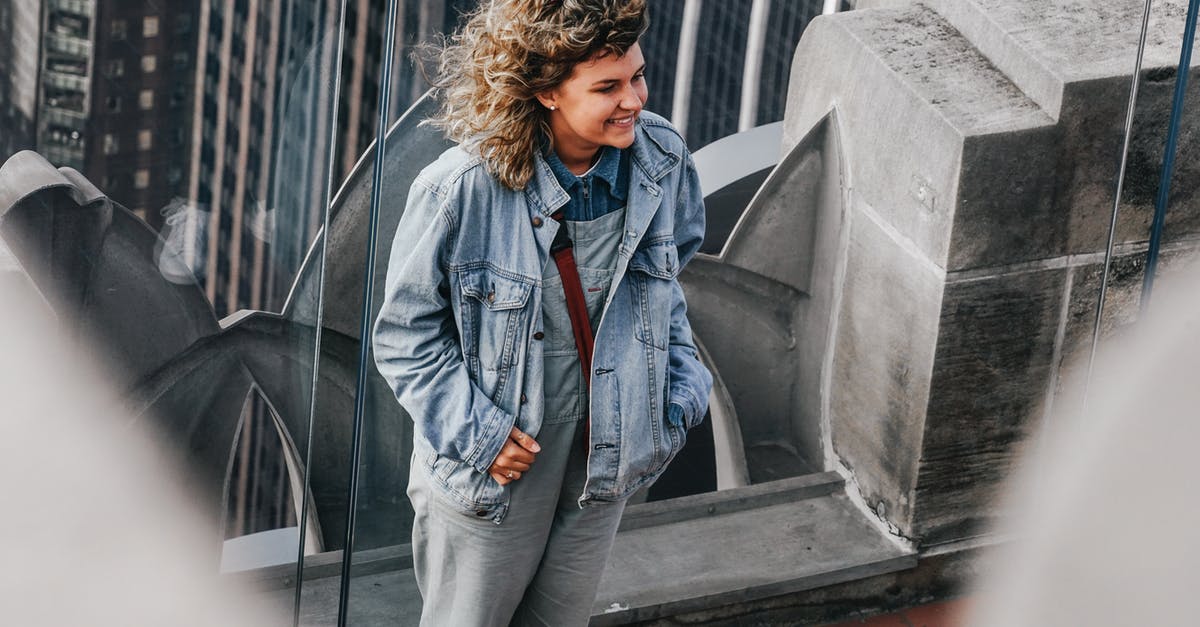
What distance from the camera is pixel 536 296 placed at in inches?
86.8

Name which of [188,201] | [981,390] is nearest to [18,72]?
[188,201]

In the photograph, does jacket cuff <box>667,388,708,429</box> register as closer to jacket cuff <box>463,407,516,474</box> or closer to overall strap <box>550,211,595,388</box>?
overall strap <box>550,211,595,388</box>

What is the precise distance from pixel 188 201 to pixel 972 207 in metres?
1.66

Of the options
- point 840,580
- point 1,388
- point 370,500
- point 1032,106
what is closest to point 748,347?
point 840,580

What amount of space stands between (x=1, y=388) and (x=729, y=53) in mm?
1544

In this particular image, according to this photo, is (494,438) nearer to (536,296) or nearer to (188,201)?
(536,296)

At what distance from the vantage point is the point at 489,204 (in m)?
2.20

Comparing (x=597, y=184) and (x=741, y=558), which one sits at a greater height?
(x=597, y=184)

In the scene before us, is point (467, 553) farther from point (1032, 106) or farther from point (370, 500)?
point (1032, 106)

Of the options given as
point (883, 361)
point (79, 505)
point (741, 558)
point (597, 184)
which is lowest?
point (741, 558)

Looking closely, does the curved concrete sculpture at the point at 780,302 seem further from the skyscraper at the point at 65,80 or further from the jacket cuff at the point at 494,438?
the skyscraper at the point at 65,80

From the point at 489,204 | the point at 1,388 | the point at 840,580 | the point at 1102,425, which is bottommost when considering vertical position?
the point at 840,580

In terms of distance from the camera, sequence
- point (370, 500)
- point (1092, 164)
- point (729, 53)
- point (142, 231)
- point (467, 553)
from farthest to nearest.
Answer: point (1092, 164), point (729, 53), point (370, 500), point (142, 231), point (467, 553)

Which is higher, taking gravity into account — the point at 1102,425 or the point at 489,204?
the point at 489,204
